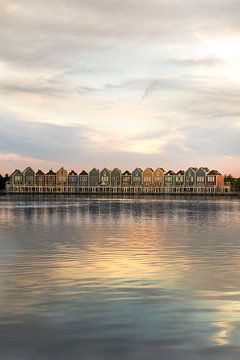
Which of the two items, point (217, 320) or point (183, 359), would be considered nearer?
point (183, 359)

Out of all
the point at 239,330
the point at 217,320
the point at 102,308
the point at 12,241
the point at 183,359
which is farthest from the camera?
the point at 12,241

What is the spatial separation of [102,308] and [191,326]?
8.79 ft

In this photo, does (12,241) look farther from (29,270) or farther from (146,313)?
(146,313)

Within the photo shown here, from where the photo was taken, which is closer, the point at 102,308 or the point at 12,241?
the point at 102,308

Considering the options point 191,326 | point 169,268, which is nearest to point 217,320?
point 191,326

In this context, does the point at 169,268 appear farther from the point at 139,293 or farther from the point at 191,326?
the point at 191,326

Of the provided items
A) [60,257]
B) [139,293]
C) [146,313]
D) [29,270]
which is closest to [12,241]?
[60,257]

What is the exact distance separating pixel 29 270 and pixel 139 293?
6.01 meters

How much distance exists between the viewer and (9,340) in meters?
10.8

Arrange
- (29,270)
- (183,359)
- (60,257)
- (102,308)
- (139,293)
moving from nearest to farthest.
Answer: (183,359) < (102,308) < (139,293) < (29,270) < (60,257)

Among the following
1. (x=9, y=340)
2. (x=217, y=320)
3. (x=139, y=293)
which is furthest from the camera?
(x=139, y=293)

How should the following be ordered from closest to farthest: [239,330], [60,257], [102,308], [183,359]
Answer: [183,359] → [239,330] → [102,308] → [60,257]

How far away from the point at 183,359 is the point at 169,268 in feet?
36.6

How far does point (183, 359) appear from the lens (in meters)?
9.62
